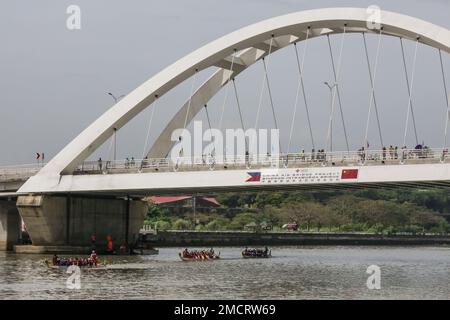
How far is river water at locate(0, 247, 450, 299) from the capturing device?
152ft

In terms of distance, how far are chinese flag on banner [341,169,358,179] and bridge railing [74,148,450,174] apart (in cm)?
72

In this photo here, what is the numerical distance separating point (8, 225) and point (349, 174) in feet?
119

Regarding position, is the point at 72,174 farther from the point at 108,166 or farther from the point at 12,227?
the point at 12,227

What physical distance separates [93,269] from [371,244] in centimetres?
8210

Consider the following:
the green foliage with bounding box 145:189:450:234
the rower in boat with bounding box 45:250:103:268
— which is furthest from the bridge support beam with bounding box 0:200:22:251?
the green foliage with bounding box 145:189:450:234

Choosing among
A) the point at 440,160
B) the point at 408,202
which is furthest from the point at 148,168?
the point at 408,202

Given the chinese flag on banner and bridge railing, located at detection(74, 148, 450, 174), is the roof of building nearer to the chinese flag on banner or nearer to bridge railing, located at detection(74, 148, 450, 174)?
bridge railing, located at detection(74, 148, 450, 174)

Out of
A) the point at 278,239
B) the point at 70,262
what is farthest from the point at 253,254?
the point at 278,239

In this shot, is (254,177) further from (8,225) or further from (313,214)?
(313,214)

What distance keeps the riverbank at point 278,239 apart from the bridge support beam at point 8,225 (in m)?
14.2

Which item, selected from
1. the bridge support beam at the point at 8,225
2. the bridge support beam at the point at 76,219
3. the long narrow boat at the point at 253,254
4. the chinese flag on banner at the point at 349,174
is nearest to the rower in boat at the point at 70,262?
the bridge support beam at the point at 76,219
